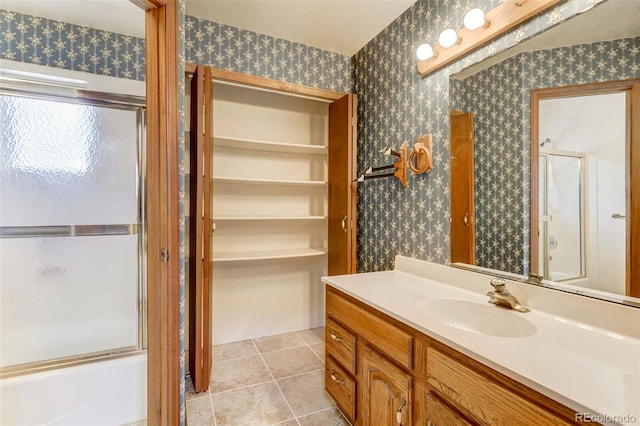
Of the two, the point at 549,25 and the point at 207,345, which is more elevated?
the point at 549,25

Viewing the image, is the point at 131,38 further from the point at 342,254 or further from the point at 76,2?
the point at 342,254

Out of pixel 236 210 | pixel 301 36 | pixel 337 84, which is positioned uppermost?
pixel 301 36

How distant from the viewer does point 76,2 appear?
1688 millimetres

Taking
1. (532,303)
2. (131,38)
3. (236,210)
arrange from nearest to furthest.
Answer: (532,303) < (131,38) < (236,210)

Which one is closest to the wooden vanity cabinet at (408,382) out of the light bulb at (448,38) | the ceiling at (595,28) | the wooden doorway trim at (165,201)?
the wooden doorway trim at (165,201)

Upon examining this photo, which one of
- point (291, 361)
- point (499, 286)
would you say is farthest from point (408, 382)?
point (291, 361)

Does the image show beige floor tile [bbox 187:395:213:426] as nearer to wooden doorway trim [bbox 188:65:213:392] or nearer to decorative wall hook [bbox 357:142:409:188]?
wooden doorway trim [bbox 188:65:213:392]

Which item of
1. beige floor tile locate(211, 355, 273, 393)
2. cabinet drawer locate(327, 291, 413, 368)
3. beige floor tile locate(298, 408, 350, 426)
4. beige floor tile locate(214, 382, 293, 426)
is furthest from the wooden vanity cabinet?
beige floor tile locate(211, 355, 273, 393)

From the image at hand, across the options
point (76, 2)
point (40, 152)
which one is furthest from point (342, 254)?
point (76, 2)

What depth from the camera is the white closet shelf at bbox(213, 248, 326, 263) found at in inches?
93.2

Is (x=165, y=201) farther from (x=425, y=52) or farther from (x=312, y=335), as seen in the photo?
(x=312, y=335)

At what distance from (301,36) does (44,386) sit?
2.82m

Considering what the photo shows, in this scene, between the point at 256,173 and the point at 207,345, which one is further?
the point at 256,173

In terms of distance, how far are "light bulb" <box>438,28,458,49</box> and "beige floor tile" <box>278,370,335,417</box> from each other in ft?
6.96
